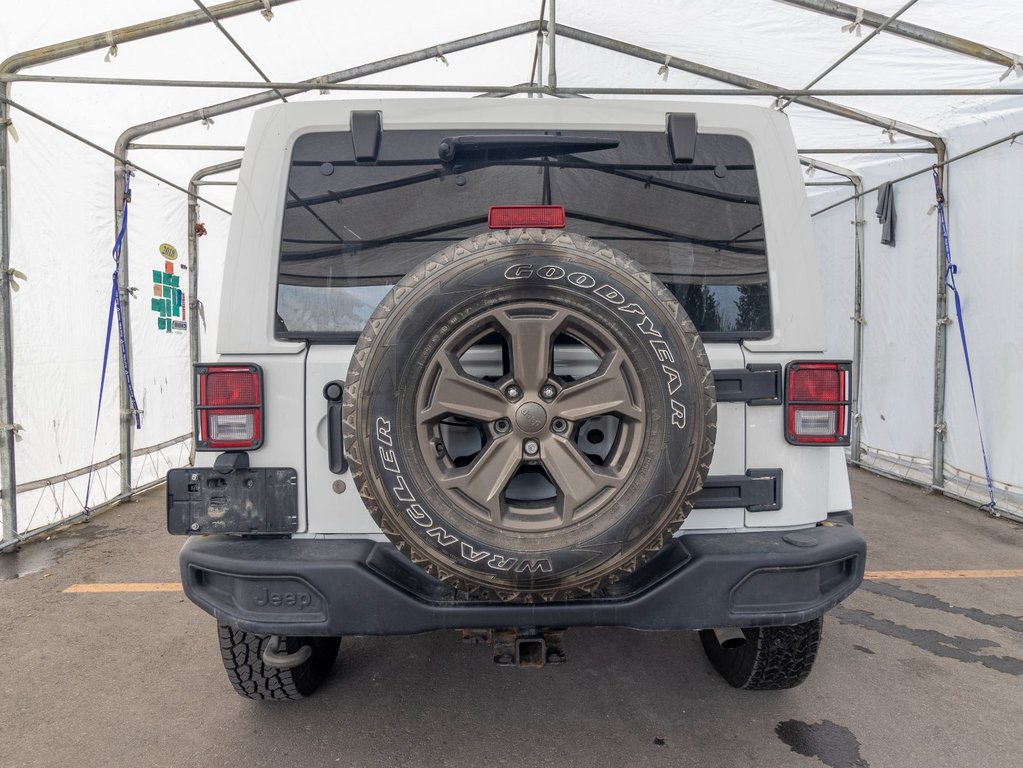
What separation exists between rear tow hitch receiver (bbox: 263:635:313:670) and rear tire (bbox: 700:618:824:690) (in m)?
1.68

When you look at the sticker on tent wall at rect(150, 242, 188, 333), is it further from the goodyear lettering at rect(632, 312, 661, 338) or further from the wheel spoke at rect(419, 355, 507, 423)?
the goodyear lettering at rect(632, 312, 661, 338)

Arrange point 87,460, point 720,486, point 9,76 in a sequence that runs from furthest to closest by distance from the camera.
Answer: point 87,460
point 9,76
point 720,486

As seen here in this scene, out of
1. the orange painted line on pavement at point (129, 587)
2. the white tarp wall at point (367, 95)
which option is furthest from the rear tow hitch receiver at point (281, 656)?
the white tarp wall at point (367, 95)

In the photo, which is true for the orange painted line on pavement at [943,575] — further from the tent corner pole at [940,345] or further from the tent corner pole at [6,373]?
the tent corner pole at [6,373]

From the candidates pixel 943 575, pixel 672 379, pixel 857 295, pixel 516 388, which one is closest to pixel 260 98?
pixel 516 388

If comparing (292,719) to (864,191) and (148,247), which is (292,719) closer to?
(148,247)

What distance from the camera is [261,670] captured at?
226cm

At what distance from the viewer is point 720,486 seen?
74.4 inches

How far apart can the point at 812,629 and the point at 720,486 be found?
0.80 m

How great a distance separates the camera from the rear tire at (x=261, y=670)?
219 centimetres

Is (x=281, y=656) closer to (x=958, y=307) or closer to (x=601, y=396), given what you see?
(x=601, y=396)

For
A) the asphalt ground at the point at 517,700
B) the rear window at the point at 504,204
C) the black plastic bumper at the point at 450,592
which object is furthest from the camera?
the asphalt ground at the point at 517,700

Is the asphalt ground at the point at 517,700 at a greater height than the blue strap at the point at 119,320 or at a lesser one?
lesser

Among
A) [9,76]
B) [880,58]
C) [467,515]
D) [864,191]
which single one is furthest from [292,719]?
[864,191]
